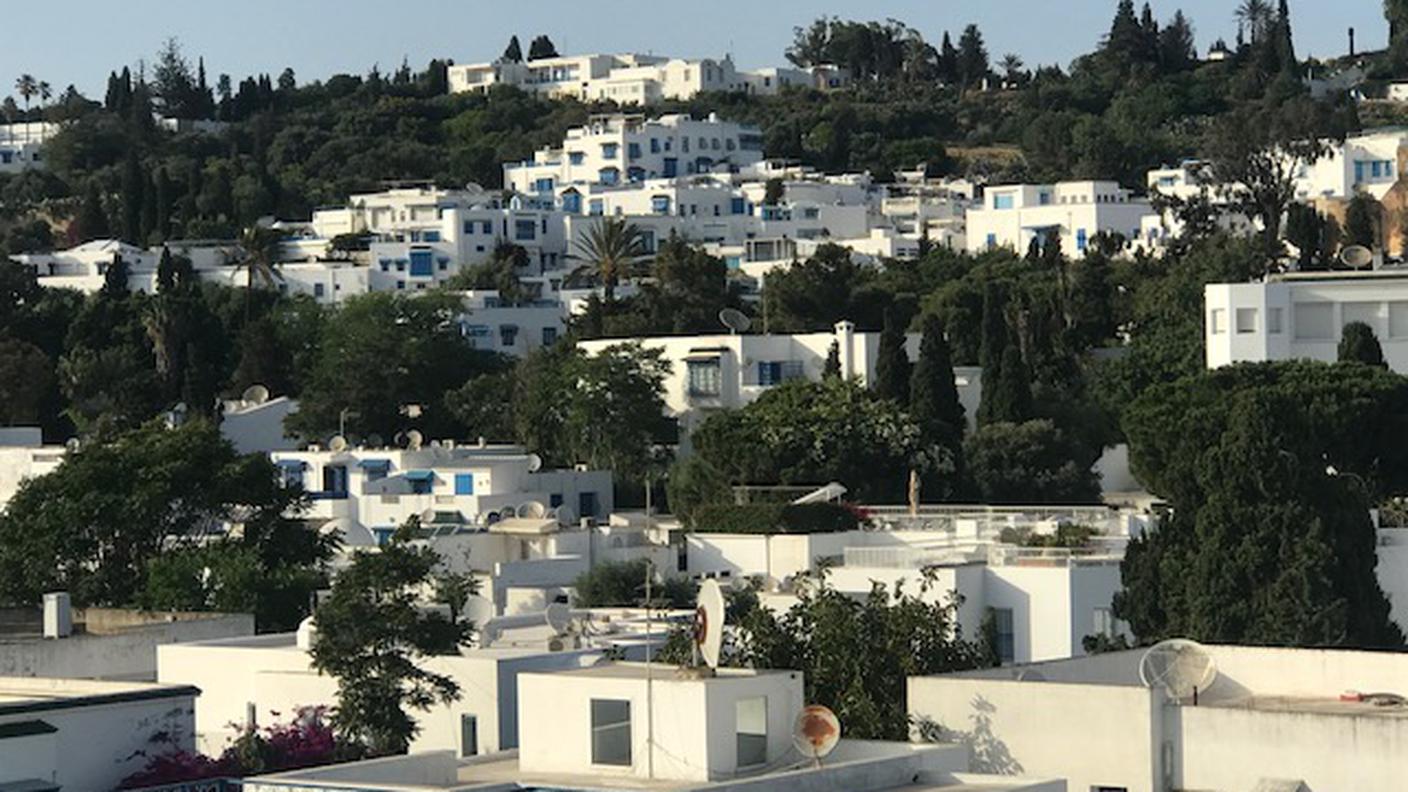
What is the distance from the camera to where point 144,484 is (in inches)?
1986

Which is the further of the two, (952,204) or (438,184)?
(438,184)

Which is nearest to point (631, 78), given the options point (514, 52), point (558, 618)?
point (514, 52)

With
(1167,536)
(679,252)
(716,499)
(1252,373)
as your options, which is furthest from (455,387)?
(1167,536)

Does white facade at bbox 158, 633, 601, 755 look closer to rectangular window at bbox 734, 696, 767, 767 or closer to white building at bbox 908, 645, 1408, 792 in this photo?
white building at bbox 908, 645, 1408, 792

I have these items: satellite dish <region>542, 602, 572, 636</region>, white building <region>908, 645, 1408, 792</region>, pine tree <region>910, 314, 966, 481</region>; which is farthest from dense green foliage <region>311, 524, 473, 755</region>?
pine tree <region>910, 314, 966, 481</region>

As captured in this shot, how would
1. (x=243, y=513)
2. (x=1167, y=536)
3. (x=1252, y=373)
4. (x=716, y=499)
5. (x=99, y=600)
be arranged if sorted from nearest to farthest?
(x=1167, y=536), (x=99, y=600), (x=243, y=513), (x=1252, y=373), (x=716, y=499)

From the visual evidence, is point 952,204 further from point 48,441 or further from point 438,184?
point 48,441

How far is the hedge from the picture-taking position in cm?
5097

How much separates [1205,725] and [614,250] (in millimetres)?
72184

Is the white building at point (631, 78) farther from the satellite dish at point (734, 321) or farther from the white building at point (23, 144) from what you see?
the satellite dish at point (734, 321)

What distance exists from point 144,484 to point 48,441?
3365 centimetres

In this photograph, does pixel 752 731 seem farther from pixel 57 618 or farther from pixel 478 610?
pixel 478 610

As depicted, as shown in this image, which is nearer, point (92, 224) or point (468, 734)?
point (468, 734)

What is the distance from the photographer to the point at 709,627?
23047 mm
